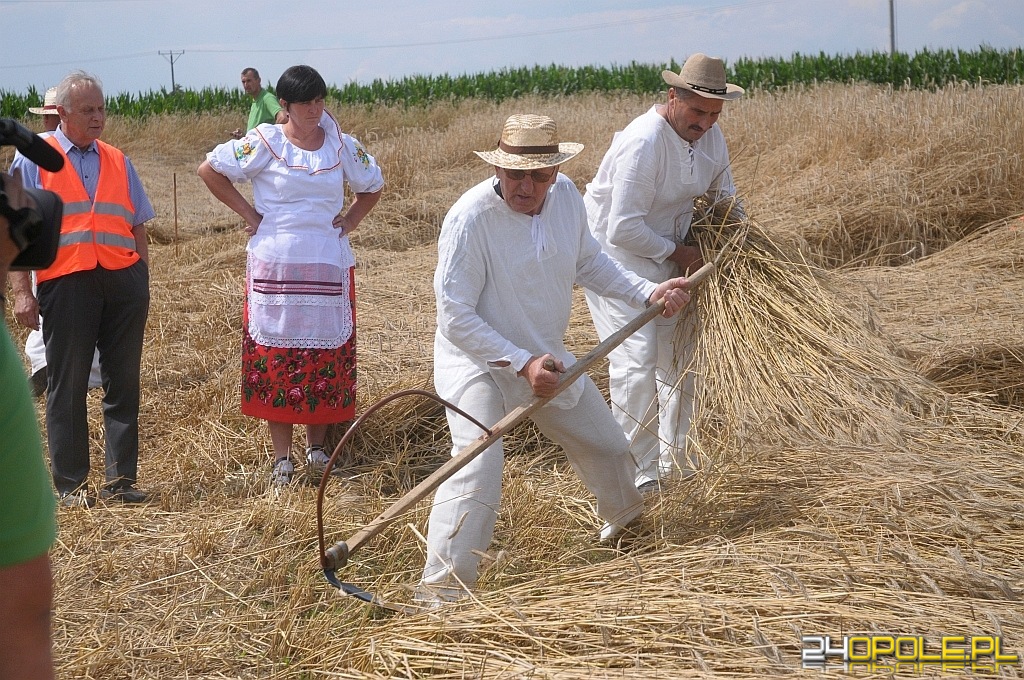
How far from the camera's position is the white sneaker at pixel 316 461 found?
421 centimetres

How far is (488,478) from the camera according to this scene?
281 centimetres

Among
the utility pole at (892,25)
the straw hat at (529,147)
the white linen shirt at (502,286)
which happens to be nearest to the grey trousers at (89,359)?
the white linen shirt at (502,286)

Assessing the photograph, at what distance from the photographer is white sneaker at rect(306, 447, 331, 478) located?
421 centimetres

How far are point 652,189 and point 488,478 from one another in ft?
4.54

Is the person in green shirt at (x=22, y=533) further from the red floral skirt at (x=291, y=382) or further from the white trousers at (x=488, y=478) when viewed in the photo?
the red floral skirt at (x=291, y=382)

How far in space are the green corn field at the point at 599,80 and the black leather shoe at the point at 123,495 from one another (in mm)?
16436

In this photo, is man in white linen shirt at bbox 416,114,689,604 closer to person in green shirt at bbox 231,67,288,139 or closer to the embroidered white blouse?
the embroidered white blouse

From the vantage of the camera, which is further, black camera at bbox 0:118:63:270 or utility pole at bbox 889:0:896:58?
utility pole at bbox 889:0:896:58

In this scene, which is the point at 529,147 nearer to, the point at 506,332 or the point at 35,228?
the point at 506,332

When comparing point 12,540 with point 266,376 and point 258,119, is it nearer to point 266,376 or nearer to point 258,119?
point 266,376

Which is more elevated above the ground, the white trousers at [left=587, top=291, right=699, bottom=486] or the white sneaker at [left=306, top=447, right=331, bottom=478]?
the white trousers at [left=587, top=291, right=699, bottom=486]

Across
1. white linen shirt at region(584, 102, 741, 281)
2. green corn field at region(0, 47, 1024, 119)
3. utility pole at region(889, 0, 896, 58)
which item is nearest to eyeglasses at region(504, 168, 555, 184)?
white linen shirt at region(584, 102, 741, 281)

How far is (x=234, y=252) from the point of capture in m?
8.19

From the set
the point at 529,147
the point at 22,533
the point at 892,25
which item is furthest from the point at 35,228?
the point at 892,25
